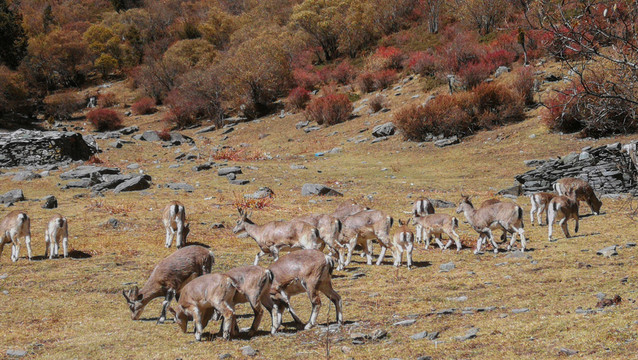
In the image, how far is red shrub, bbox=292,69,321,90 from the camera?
57188 mm

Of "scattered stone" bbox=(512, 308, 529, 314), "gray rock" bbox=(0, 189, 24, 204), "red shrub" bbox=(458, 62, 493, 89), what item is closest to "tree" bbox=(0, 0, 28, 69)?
"gray rock" bbox=(0, 189, 24, 204)

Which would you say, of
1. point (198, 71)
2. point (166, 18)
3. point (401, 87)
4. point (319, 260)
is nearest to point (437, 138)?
point (401, 87)

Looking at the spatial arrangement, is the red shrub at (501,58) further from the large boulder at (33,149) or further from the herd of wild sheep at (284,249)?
the large boulder at (33,149)

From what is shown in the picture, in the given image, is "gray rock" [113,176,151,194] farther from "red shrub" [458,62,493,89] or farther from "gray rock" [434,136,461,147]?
"red shrub" [458,62,493,89]

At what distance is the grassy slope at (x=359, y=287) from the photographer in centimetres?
679

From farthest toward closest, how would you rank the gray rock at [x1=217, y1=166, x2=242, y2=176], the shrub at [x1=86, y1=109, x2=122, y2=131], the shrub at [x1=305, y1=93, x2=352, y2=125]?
1. the shrub at [x1=86, y1=109, x2=122, y2=131]
2. the shrub at [x1=305, y1=93, x2=352, y2=125]
3. the gray rock at [x1=217, y1=166, x2=242, y2=176]

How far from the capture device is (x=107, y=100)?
222ft

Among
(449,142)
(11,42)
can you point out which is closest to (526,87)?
(449,142)

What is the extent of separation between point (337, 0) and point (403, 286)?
2443 inches

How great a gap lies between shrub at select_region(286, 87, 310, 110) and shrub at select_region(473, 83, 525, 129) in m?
20.7

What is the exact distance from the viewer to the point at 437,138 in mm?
35969

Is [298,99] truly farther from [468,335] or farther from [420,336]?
[468,335]

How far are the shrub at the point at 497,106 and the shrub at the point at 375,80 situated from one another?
14.1 m

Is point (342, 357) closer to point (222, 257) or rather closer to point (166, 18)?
point (222, 257)
